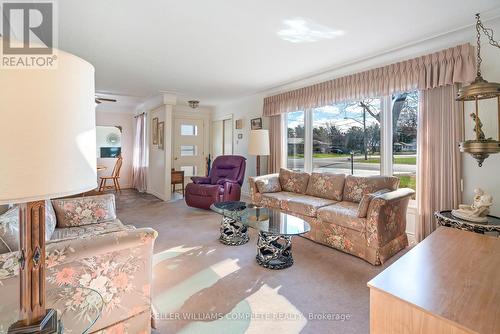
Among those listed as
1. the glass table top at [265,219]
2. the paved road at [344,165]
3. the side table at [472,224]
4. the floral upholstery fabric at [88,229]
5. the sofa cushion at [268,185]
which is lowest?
the glass table top at [265,219]

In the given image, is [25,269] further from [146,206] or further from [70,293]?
[146,206]

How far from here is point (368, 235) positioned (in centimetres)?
246

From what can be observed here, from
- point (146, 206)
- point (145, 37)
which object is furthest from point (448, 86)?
point (146, 206)

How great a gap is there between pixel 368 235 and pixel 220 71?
119 inches

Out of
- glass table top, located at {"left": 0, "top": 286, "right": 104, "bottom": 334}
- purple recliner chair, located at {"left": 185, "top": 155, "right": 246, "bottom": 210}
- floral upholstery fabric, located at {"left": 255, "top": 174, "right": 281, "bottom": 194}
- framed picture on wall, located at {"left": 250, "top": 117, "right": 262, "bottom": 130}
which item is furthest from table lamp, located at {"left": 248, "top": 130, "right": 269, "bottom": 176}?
glass table top, located at {"left": 0, "top": 286, "right": 104, "bottom": 334}

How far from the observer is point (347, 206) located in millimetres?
2961

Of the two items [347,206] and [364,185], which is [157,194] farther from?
[364,185]

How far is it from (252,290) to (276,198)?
1.73 meters

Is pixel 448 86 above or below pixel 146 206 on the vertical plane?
above

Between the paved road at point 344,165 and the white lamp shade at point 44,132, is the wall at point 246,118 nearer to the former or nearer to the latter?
the paved road at point 344,165

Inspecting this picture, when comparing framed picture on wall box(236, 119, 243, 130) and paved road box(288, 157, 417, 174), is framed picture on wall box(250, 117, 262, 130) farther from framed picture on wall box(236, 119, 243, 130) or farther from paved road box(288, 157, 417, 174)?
paved road box(288, 157, 417, 174)

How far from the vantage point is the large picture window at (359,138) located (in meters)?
3.12

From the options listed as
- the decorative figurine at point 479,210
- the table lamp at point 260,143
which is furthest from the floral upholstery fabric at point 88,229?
the decorative figurine at point 479,210

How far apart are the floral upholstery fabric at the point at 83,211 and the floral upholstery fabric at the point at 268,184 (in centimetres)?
208
